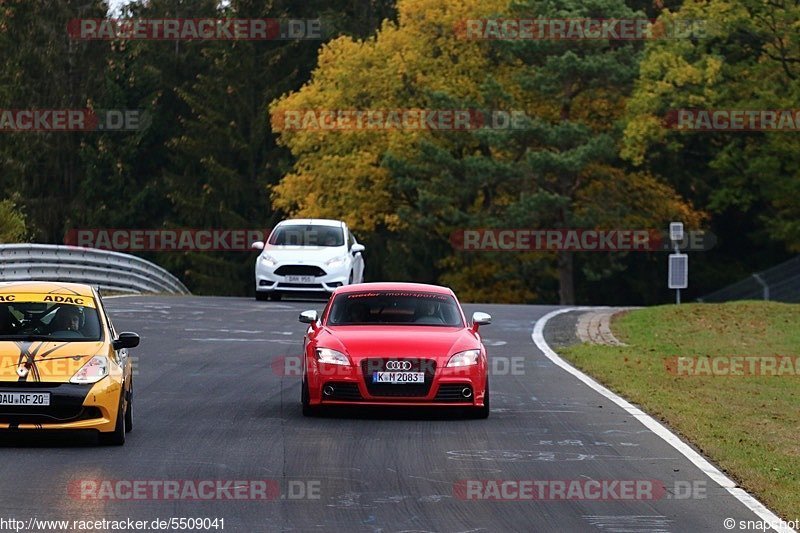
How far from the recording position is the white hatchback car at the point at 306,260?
3534 cm

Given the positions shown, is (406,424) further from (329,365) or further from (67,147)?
(67,147)

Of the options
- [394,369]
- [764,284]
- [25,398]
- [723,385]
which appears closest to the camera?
[25,398]

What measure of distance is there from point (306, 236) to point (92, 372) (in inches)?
896

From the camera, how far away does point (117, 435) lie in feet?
46.1

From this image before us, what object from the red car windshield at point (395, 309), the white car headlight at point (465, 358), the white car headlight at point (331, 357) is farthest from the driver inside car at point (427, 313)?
the white car headlight at point (331, 357)

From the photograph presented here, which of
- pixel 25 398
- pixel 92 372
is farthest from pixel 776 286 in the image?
pixel 25 398

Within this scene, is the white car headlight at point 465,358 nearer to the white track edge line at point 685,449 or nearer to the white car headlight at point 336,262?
the white track edge line at point 685,449

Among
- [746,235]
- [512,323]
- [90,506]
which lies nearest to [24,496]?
[90,506]

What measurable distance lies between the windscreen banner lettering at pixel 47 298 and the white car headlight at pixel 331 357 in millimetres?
2412

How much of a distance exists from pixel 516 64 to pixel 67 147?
29157 millimetres

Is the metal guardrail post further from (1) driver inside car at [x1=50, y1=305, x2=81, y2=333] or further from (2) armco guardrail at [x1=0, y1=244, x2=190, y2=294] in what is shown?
(1) driver inside car at [x1=50, y1=305, x2=81, y2=333]

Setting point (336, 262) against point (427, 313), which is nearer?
point (427, 313)

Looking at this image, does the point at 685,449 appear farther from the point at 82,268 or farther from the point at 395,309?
the point at 82,268

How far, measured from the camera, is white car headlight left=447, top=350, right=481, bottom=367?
16375 millimetres
